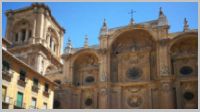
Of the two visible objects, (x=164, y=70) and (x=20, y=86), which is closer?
(x=20, y=86)

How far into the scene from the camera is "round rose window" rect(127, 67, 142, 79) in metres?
30.9

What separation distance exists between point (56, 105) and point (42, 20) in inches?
537

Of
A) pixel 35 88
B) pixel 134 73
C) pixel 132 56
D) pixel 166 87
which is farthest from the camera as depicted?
pixel 132 56

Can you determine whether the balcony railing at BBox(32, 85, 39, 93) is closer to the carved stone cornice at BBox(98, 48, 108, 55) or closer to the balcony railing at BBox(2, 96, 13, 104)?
the balcony railing at BBox(2, 96, 13, 104)

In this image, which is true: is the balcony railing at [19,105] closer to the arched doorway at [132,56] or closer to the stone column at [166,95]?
the arched doorway at [132,56]

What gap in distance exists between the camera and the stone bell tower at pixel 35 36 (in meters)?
37.6

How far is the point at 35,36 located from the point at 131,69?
15.1 metres

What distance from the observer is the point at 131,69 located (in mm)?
31547

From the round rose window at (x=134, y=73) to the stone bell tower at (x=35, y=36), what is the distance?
1157cm

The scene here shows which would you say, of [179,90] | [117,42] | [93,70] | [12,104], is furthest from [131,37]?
[12,104]

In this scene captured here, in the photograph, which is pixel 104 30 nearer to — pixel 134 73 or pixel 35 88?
pixel 134 73

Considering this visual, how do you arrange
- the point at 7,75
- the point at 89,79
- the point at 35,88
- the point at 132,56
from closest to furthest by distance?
the point at 7,75
the point at 35,88
the point at 132,56
the point at 89,79

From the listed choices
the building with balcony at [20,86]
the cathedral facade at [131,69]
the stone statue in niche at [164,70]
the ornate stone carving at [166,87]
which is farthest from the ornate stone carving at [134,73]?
the building with balcony at [20,86]

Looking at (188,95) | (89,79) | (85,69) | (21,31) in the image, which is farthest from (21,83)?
(21,31)
